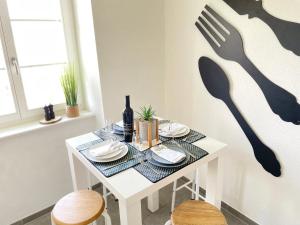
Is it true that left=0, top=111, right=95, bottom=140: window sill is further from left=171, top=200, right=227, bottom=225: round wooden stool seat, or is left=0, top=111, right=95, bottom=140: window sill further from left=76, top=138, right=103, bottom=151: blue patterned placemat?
left=171, top=200, right=227, bottom=225: round wooden stool seat

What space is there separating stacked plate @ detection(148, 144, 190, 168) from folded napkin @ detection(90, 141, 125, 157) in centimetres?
21

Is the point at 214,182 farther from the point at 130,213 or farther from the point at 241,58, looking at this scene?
the point at 241,58

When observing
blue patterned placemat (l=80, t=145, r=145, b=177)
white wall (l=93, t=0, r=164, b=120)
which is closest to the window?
white wall (l=93, t=0, r=164, b=120)

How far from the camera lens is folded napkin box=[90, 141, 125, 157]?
1.40 meters

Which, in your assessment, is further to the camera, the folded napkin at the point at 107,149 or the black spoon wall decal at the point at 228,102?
the black spoon wall decal at the point at 228,102

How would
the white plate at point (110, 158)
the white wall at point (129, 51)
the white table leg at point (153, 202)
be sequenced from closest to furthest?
the white plate at point (110, 158)
the white wall at point (129, 51)
the white table leg at point (153, 202)

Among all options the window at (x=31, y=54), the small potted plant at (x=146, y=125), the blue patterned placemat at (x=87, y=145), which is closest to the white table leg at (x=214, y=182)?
the small potted plant at (x=146, y=125)

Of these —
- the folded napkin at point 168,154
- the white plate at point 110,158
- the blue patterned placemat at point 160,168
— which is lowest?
the blue patterned placemat at point 160,168

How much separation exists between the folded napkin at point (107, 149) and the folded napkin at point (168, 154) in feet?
0.71

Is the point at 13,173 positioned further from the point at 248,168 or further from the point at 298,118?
the point at 298,118

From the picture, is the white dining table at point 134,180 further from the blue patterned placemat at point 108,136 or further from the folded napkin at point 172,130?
the folded napkin at point 172,130

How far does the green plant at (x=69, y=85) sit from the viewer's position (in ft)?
6.91

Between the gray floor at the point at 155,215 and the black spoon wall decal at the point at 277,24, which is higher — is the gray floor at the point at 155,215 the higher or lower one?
the lower one

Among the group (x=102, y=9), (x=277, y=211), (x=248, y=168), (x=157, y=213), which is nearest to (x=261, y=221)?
(x=277, y=211)
